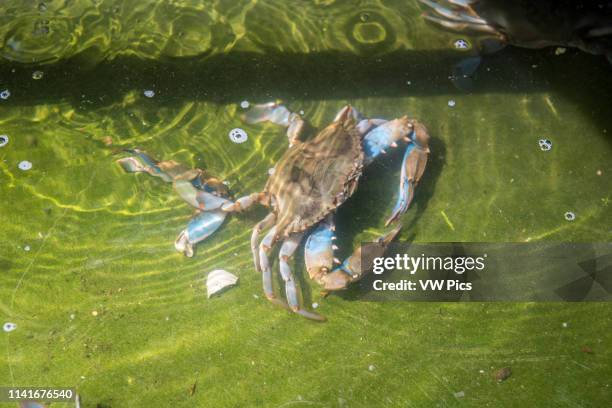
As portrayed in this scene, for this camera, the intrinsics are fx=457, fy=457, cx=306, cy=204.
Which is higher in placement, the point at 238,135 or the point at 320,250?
the point at 238,135

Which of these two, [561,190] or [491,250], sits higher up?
Result: [561,190]

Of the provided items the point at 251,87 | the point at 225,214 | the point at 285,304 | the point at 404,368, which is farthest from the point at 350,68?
the point at 404,368

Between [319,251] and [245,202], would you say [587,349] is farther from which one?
[245,202]

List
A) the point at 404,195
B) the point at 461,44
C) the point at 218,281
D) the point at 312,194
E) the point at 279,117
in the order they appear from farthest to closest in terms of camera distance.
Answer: the point at 461,44 → the point at 279,117 → the point at 404,195 → the point at 218,281 → the point at 312,194

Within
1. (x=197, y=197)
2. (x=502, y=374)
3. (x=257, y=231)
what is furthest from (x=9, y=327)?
(x=502, y=374)

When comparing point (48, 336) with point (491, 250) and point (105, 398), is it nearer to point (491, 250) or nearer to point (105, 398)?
point (105, 398)

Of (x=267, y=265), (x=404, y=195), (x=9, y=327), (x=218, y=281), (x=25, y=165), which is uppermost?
(x=404, y=195)

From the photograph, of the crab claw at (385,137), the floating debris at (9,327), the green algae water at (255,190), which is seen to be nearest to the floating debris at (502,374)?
the green algae water at (255,190)
